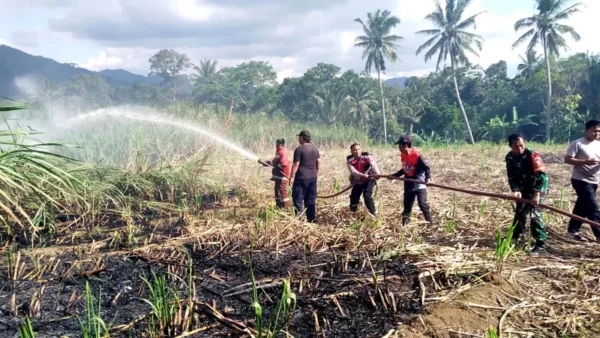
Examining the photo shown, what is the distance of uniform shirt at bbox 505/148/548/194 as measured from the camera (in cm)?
414

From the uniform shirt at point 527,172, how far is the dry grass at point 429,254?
682 mm

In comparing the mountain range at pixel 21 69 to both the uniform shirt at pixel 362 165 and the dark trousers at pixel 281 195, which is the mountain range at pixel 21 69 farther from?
the uniform shirt at pixel 362 165

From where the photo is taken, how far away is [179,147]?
11.9 metres

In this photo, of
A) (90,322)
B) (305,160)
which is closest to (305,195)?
(305,160)

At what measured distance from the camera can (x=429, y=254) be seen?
3.87 meters

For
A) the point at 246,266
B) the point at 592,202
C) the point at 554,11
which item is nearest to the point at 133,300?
the point at 246,266

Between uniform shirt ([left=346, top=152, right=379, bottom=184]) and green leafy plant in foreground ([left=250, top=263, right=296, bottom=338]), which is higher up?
uniform shirt ([left=346, top=152, right=379, bottom=184])

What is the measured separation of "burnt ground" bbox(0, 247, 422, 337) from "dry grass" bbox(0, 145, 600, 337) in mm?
51

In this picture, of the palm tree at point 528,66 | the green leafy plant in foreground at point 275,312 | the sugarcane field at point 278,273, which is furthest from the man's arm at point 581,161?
the palm tree at point 528,66

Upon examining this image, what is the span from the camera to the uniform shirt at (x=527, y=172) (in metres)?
4.14

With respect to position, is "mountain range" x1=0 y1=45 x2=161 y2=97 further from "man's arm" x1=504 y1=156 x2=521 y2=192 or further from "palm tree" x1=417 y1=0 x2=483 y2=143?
"man's arm" x1=504 y1=156 x2=521 y2=192

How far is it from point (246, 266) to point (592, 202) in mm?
3672

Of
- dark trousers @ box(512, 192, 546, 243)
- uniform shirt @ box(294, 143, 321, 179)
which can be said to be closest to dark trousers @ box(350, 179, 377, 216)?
uniform shirt @ box(294, 143, 321, 179)

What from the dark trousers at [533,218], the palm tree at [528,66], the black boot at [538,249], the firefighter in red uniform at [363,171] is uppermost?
the palm tree at [528,66]
